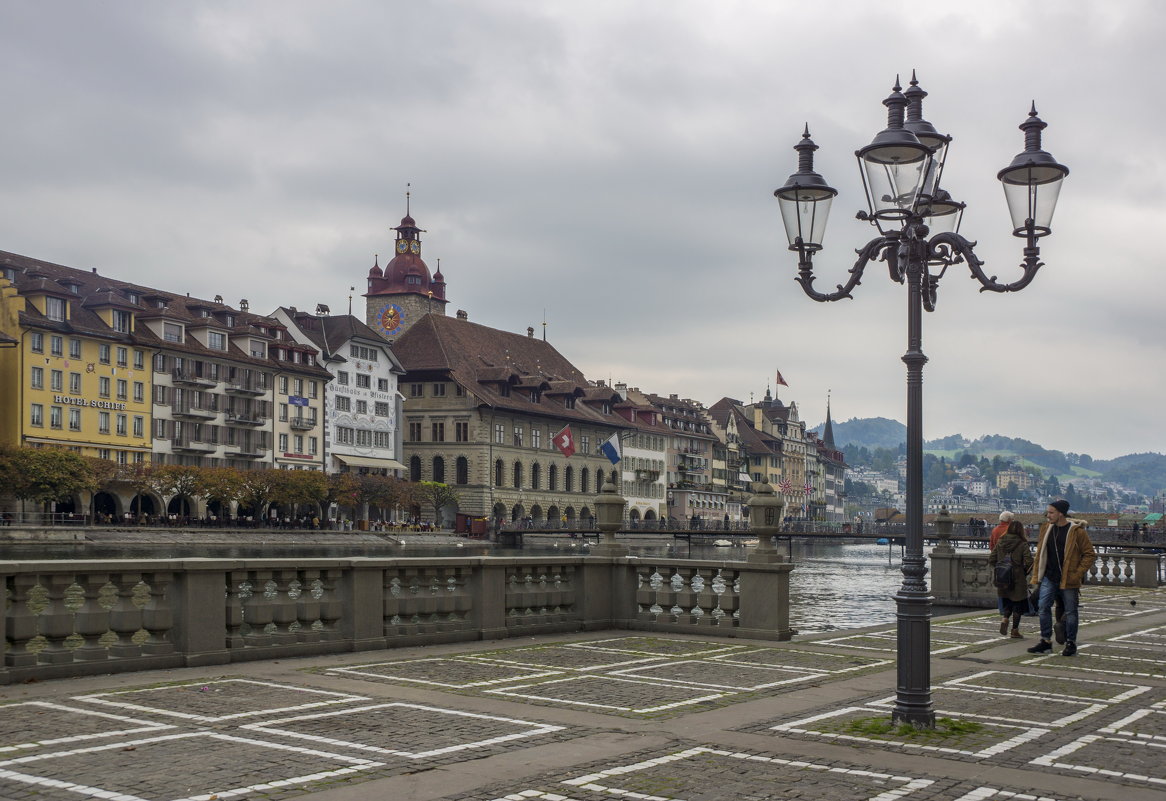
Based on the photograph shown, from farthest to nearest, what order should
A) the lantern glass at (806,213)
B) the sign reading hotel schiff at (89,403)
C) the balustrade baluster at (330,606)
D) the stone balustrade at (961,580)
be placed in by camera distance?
1. the sign reading hotel schiff at (89,403)
2. the stone balustrade at (961,580)
3. the balustrade baluster at (330,606)
4. the lantern glass at (806,213)

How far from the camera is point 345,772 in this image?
8102 millimetres

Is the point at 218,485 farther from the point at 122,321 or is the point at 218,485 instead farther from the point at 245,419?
the point at 122,321

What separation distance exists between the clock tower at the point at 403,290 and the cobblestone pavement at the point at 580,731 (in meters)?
119

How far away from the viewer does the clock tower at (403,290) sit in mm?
133500

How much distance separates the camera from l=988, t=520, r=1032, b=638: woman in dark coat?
→ 18.4 meters

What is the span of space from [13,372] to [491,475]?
151 feet

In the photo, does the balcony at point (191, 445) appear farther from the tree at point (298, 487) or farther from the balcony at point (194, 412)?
the tree at point (298, 487)

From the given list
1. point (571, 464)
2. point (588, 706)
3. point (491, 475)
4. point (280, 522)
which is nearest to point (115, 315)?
point (280, 522)

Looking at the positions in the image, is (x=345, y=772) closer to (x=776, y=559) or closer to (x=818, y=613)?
(x=776, y=559)

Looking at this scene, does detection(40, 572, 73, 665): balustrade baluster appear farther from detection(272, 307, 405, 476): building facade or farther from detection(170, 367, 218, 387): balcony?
detection(272, 307, 405, 476): building facade

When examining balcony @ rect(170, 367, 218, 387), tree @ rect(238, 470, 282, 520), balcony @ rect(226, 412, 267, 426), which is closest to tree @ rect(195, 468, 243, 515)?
tree @ rect(238, 470, 282, 520)

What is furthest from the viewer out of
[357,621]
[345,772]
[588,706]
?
[357,621]

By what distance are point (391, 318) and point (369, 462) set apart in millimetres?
30346

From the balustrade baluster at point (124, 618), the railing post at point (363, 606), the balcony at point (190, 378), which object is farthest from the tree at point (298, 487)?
the balustrade baluster at point (124, 618)
